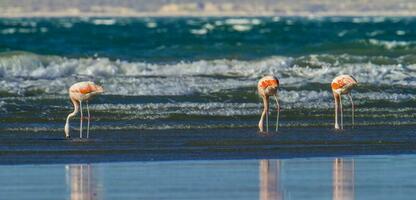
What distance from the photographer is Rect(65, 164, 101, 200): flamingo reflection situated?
1191 centimetres

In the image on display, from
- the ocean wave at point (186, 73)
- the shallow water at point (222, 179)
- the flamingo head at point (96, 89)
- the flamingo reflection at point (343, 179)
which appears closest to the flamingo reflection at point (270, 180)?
the shallow water at point (222, 179)

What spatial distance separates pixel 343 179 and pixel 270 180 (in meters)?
0.65

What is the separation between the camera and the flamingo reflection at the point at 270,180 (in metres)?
11.8

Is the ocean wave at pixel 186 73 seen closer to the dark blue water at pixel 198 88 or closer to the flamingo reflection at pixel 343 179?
the dark blue water at pixel 198 88

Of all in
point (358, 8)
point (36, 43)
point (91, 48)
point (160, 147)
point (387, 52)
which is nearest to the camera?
point (160, 147)

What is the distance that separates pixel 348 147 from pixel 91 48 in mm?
30320

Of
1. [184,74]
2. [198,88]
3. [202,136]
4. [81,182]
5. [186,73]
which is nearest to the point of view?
[81,182]

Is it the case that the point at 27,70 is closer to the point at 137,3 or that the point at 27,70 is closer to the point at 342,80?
the point at 342,80

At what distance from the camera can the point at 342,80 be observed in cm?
1895

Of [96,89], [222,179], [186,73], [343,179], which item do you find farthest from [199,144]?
[186,73]

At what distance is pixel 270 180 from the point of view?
12797 millimetres

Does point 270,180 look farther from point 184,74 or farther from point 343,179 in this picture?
point 184,74

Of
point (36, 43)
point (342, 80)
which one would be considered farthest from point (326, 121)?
point (36, 43)

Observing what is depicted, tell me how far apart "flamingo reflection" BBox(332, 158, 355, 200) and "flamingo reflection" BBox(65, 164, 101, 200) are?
198cm
